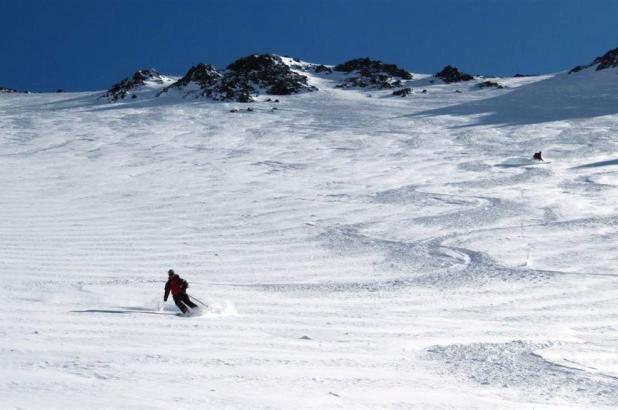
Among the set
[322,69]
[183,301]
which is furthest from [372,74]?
[183,301]

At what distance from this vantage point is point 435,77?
197 feet

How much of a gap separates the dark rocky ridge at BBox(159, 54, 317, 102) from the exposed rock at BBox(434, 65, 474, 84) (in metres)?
10.4

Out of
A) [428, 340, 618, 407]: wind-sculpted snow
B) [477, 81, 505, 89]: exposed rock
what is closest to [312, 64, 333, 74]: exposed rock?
[477, 81, 505, 89]: exposed rock

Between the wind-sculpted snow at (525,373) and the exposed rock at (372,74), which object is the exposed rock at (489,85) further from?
the wind-sculpted snow at (525,373)

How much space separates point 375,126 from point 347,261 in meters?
24.5

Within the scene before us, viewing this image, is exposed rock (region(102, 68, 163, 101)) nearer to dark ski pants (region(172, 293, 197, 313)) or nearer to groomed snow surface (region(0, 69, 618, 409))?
groomed snow surface (region(0, 69, 618, 409))

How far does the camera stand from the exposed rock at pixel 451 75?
57812 mm

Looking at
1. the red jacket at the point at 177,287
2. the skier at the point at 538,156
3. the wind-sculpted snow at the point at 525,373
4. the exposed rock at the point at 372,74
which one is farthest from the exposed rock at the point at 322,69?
the wind-sculpted snow at the point at 525,373

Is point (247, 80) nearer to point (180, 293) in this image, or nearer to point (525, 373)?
point (180, 293)

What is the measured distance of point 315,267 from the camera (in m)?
15.6

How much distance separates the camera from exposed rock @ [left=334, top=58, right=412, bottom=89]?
5703 centimetres

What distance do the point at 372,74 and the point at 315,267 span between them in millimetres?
46348

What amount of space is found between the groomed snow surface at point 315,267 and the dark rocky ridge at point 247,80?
1512 centimetres

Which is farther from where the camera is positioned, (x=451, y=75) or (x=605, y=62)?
(x=451, y=75)
